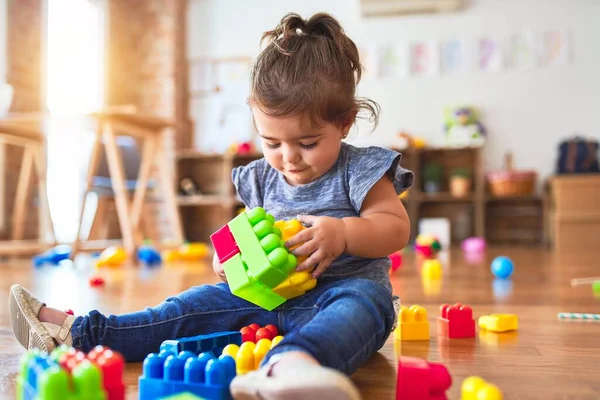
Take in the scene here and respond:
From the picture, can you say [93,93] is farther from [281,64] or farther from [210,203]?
[281,64]

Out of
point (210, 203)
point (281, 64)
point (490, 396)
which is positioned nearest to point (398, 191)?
point (281, 64)

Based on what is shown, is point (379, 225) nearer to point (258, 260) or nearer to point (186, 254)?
point (258, 260)

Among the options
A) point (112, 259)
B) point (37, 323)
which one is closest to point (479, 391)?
point (37, 323)

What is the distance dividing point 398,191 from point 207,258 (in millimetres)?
2206

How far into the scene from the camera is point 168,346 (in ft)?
2.62

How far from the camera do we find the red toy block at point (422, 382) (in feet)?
2.13

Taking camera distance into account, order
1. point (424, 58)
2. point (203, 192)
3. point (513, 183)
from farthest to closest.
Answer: point (203, 192)
point (424, 58)
point (513, 183)

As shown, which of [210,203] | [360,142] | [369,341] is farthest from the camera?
[210,203]

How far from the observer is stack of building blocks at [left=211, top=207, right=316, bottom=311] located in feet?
2.55

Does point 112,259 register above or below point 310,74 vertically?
below

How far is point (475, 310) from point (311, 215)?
577mm

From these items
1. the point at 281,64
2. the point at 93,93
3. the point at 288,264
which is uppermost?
the point at 93,93

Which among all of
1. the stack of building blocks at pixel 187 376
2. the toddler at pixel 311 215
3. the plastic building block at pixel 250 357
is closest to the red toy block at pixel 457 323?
the toddler at pixel 311 215

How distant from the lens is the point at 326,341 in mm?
665
